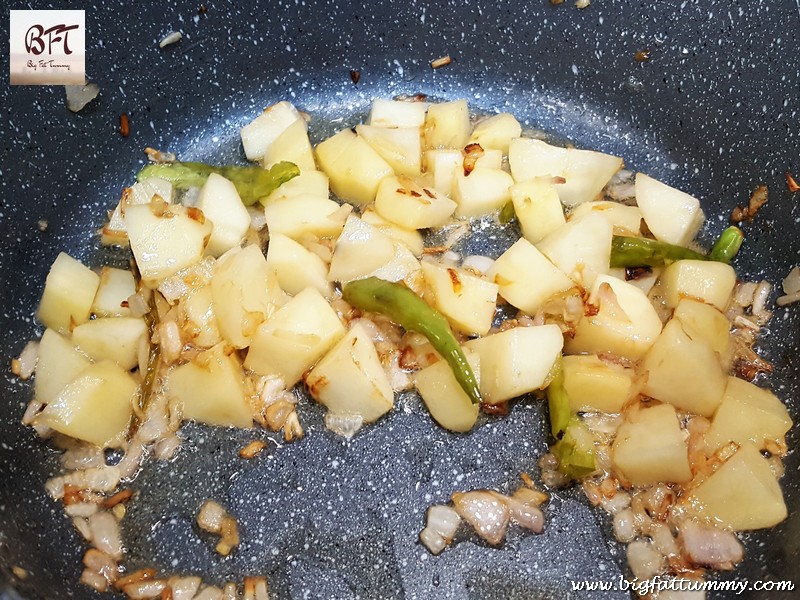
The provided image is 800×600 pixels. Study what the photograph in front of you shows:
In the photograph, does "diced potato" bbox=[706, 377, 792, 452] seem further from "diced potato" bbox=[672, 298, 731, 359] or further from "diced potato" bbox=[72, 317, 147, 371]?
"diced potato" bbox=[72, 317, 147, 371]

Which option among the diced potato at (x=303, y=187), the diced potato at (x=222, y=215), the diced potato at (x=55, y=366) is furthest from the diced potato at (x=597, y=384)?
the diced potato at (x=55, y=366)

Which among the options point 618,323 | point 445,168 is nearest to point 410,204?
point 445,168

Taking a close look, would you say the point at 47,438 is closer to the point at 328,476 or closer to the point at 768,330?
the point at 328,476

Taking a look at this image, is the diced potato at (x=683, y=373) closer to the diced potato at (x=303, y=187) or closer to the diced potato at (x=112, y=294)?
the diced potato at (x=303, y=187)

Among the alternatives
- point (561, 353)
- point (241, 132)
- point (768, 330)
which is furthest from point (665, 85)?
point (241, 132)

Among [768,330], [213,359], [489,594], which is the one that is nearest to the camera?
[489,594]

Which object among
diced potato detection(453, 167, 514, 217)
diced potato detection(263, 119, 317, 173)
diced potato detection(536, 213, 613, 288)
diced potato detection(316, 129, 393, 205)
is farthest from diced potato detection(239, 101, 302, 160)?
diced potato detection(536, 213, 613, 288)
